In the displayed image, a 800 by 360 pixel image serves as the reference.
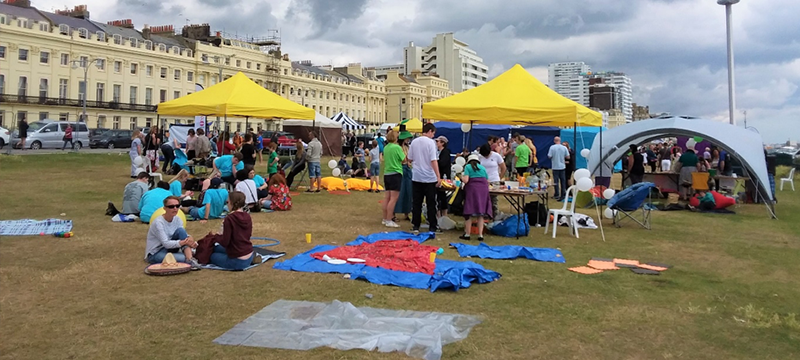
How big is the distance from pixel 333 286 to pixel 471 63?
13181cm

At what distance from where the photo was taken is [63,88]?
2208 inches

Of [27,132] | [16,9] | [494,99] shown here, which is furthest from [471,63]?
[494,99]

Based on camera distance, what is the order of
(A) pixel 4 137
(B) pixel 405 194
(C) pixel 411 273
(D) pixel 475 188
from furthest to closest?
(A) pixel 4 137 → (B) pixel 405 194 → (D) pixel 475 188 → (C) pixel 411 273

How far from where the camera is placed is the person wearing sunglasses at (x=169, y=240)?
628 cm

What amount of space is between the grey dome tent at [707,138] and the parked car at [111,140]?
30230 millimetres

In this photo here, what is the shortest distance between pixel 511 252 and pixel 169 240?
14.5 ft

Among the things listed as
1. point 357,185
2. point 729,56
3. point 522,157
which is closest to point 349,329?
point 522,157

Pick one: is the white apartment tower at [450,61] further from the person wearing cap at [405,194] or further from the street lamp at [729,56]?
the person wearing cap at [405,194]

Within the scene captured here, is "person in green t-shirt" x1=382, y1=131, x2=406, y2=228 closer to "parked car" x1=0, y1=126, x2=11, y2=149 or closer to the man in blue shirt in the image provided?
the man in blue shirt

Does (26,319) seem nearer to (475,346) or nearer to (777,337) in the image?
(475,346)

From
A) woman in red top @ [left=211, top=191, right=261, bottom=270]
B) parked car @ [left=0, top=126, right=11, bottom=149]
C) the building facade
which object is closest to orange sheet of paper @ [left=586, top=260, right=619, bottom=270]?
woman in red top @ [left=211, top=191, right=261, bottom=270]

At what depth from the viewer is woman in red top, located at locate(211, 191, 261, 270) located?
20.4 feet

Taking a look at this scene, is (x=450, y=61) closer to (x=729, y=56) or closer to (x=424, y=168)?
(x=729, y=56)

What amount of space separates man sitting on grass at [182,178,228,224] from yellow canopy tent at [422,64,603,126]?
14.0ft
